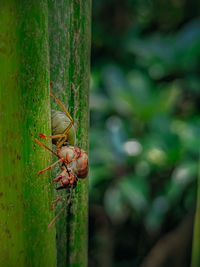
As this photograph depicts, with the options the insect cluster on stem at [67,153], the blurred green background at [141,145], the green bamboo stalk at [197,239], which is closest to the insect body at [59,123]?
the insect cluster on stem at [67,153]

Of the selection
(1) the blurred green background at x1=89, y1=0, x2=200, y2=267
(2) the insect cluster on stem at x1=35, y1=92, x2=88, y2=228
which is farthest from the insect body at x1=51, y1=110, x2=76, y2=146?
(1) the blurred green background at x1=89, y1=0, x2=200, y2=267

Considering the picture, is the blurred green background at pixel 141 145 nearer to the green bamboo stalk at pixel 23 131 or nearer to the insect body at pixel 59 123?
the insect body at pixel 59 123

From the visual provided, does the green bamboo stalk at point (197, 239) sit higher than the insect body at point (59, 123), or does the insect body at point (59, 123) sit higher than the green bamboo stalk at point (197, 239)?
the insect body at point (59, 123)

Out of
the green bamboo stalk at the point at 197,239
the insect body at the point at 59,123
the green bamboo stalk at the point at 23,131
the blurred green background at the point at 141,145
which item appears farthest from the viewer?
the blurred green background at the point at 141,145

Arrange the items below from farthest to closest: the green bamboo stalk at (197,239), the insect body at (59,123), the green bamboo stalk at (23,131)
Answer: the green bamboo stalk at (197,239) → the insect body at (59,123) → the green bamboo stalk at (23,131)

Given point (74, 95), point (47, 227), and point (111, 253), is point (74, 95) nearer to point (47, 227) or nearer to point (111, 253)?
point (47, 227)

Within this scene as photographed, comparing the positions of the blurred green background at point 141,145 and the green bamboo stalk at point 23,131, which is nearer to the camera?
the green bamboo stalk at point 23,131

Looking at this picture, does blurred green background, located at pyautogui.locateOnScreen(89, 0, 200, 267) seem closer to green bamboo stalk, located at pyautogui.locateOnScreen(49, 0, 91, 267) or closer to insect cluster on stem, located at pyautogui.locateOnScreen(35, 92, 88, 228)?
insect cluster on stem, located at pyautogui.locateOnScreen(35, 92, 88, 228)
